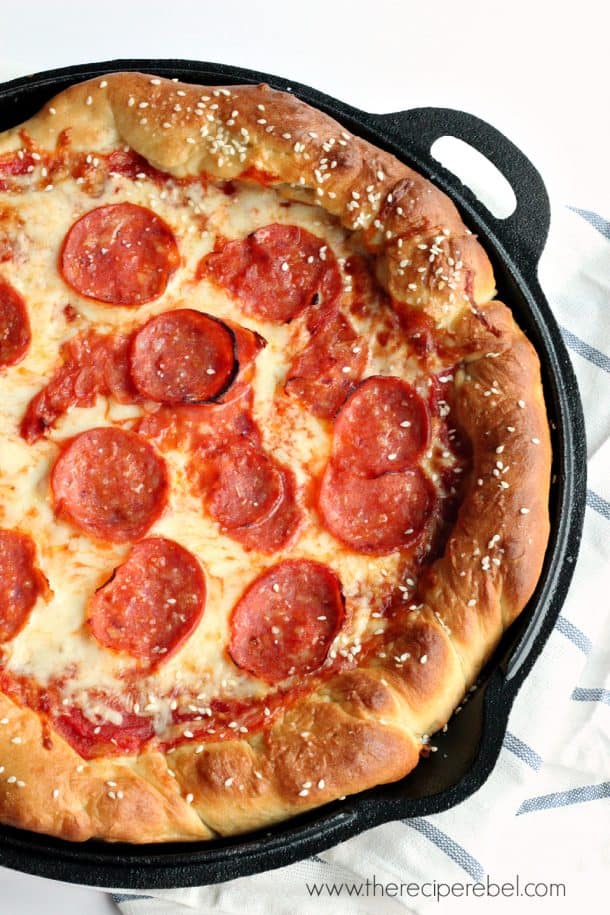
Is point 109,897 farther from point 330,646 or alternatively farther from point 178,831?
point 330,646

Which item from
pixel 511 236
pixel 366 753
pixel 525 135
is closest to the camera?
pixel 366 753

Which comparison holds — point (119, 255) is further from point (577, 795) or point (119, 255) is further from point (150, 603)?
point (577, 795)

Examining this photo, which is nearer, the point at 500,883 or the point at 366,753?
the point at 366,753

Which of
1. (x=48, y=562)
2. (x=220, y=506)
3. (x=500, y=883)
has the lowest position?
(x=500, y=883)

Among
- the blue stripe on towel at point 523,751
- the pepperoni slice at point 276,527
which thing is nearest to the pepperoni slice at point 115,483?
the pepperoni slice at point 276,527

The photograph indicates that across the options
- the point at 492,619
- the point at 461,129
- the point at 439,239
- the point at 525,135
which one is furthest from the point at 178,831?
the point at 525,135

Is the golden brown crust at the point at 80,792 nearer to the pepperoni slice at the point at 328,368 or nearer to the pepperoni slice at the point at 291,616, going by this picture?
the pepperoni slice at the point at 291,616

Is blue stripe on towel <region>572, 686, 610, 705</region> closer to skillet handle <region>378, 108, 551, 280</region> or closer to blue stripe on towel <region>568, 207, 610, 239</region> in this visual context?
skillet handle <region>378, 108, 551, 280</region>
